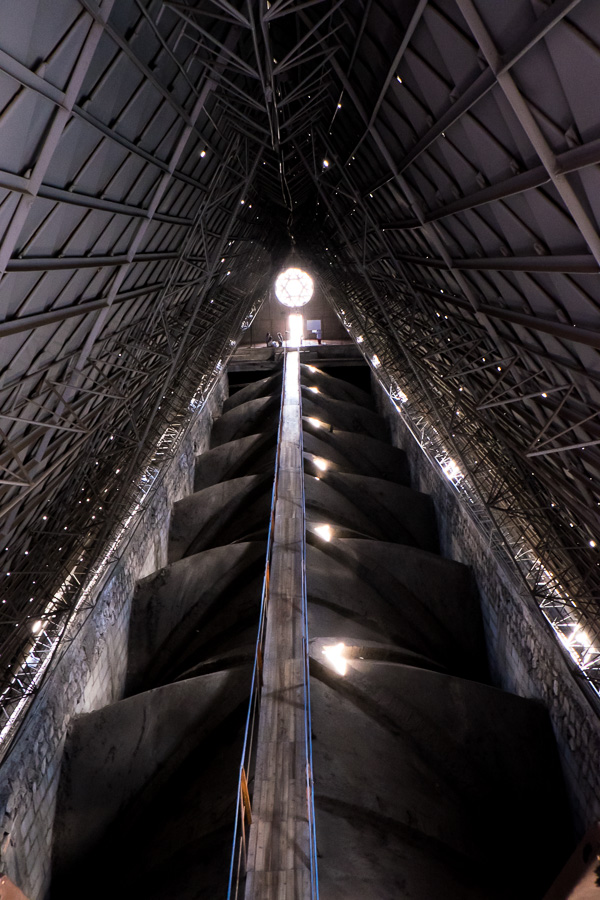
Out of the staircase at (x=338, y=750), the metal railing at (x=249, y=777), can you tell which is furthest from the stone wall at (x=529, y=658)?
the metal railing at (x=249, y=777)

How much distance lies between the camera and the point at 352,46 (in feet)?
46.5

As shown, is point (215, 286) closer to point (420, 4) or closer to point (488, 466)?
point (488, 466)

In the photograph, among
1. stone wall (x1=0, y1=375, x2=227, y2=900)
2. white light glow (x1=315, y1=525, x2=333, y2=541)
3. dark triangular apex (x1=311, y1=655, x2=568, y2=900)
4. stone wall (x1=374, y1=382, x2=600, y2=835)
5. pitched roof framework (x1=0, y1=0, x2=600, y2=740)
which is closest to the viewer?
pitched roof framework (x1=0, y1=0, x2=600, y2=740)

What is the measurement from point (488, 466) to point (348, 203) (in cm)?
1253

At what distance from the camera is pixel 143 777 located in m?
14.0

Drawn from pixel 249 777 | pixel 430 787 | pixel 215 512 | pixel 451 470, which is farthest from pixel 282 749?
pixel 215 512

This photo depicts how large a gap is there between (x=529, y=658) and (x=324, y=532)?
6.61 m

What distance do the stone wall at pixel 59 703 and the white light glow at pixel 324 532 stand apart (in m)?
5.19

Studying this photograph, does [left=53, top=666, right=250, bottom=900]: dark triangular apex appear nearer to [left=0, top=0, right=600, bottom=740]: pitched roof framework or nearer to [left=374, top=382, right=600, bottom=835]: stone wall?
[left=0, top=0, right=600, bottom=740]: pitched roof framework

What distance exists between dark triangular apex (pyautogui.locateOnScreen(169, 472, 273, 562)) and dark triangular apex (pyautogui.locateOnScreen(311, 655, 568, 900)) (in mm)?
9809

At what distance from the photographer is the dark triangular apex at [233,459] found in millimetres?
27156

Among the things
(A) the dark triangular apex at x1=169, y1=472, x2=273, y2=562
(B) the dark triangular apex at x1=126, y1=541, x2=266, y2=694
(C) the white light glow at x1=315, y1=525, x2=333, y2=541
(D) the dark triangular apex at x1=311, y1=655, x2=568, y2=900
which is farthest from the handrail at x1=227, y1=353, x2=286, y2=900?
(A) the dark triangular apex at x1=169, y1=472, x2=273, y2=562

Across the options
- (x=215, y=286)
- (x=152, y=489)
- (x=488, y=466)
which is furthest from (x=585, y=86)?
(x=215, y=286)

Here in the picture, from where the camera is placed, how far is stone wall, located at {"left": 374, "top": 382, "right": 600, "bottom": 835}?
40.2 ft
